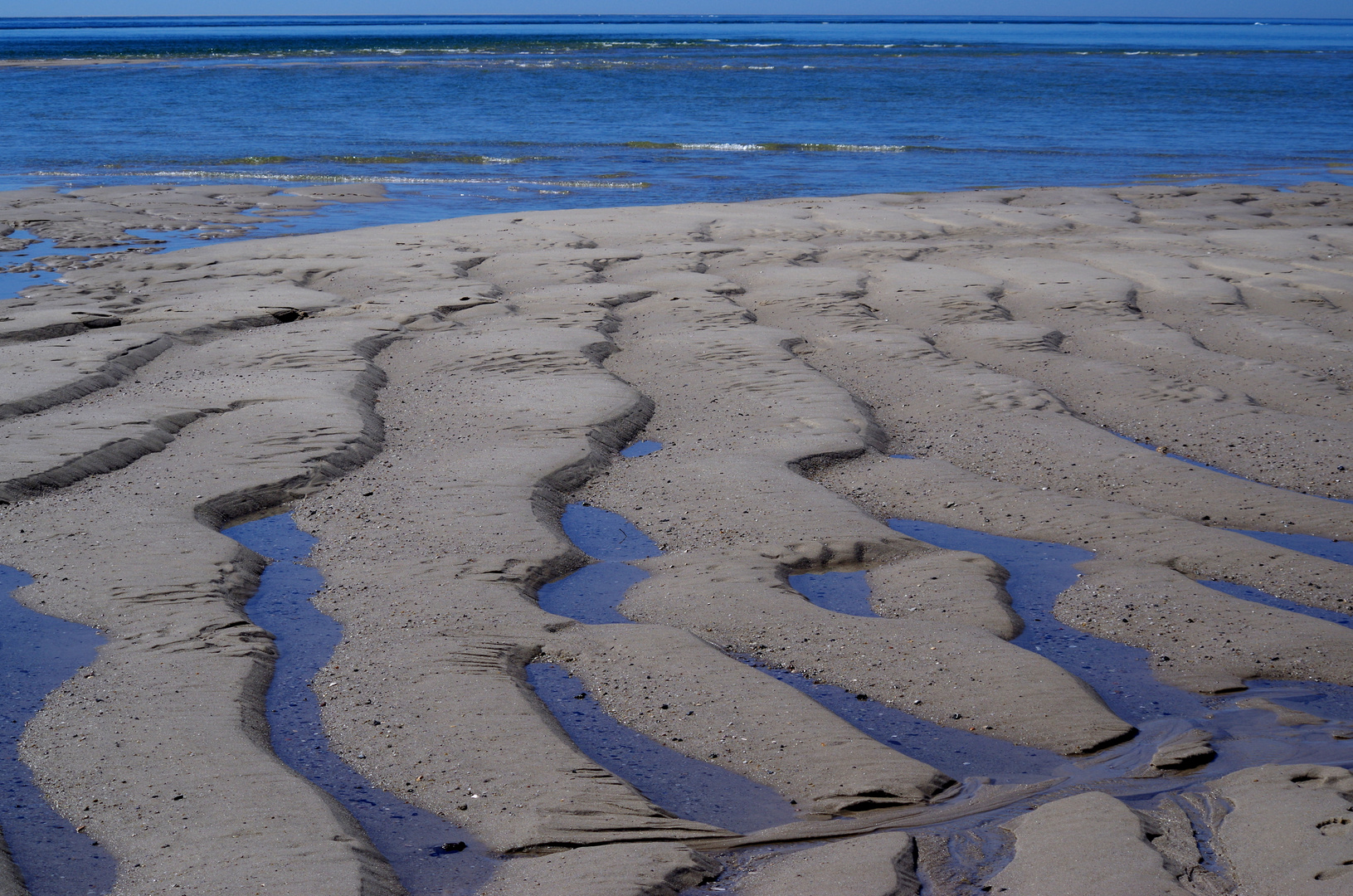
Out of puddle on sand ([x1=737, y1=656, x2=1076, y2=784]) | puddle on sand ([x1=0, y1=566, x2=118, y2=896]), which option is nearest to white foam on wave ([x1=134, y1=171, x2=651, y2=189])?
puddle on sand ([x1=0, y1=566, x2=118, y2=896])

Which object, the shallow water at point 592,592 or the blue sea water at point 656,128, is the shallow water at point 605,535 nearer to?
the shallow water at point 592,592

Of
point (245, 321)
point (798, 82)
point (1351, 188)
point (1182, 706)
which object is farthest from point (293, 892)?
point (798, 82)

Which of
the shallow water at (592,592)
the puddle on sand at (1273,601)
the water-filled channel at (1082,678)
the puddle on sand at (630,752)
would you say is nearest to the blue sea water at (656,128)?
the shallow water at (592,592)

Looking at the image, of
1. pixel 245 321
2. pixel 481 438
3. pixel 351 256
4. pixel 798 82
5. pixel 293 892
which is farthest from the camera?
pixel 798 82

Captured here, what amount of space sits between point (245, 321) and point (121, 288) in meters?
1.72

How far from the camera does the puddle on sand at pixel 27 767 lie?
2.30 m

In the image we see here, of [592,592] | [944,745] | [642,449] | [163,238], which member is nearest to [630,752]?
[944,745]

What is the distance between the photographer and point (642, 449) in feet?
16.4

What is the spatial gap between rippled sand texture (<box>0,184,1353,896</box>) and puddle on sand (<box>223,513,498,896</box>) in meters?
0.05

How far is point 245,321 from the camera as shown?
677cm

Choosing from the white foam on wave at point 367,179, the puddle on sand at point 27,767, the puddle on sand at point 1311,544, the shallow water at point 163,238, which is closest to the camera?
the puddle on sand at point 27,767

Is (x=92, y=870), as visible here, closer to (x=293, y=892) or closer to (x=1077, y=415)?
(x=293, y=892)

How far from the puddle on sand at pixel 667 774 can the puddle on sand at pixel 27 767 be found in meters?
1.08

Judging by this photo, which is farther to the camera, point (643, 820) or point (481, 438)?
point (481, 438)
